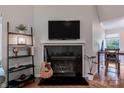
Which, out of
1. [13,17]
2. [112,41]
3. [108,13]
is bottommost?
[112,41]

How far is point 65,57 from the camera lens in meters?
5.04

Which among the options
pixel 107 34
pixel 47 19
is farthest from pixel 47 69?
pixel 107 34

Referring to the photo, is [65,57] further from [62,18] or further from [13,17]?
[13,17]

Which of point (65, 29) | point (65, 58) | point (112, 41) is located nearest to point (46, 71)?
point (65, 58)

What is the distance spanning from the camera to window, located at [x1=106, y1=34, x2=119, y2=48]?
8295 millimetres

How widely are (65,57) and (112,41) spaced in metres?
4.43

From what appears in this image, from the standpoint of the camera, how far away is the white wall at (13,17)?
3819 mm

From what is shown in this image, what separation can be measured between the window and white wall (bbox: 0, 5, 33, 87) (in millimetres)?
5098

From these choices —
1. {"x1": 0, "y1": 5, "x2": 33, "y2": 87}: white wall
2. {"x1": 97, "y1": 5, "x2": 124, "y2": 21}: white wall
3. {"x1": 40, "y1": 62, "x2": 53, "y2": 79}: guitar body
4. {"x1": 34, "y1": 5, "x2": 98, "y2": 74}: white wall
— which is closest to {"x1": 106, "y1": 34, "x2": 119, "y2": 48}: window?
{"x1": 97, "y1": 5, "x2": 124, "y2": 21}: white wall

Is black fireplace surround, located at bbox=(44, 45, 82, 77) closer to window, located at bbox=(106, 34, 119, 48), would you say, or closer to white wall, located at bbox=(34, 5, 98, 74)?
white wall, located at bbox=(34, 5, 98, 74)
